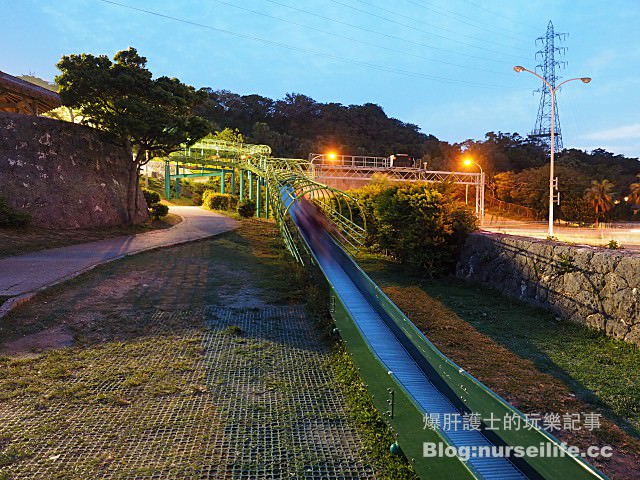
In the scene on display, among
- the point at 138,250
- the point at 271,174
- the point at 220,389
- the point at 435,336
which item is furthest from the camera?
the point at 271,174

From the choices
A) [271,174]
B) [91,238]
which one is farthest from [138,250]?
[271,174]

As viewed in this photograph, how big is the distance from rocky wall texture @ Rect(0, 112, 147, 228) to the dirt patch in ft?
36.8

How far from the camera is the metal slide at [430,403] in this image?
10.2ft

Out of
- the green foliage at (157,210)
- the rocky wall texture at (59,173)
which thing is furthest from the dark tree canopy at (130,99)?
the green foliage at (157,210)

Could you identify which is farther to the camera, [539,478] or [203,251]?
[203,251]

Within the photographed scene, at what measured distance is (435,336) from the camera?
764 centimetres

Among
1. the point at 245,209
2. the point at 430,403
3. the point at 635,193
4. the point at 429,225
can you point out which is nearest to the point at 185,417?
the point at 430,403

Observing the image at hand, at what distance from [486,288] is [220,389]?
Answer: 776cm

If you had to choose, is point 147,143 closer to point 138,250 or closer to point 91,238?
point 91,238

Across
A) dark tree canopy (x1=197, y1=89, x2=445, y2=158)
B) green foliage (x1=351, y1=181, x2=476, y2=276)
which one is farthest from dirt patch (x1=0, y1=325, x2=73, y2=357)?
dark tree canopy (x1=197, y1=89, x2=445, y2=158)

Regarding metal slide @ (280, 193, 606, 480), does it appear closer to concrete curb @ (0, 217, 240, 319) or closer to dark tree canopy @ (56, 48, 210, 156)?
concrete curb @ (0, 217, 240, 319)

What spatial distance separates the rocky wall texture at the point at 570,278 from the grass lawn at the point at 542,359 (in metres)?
0.25

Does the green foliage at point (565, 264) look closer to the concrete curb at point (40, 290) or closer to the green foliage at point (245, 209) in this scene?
the concrete curb at point (40, 290)

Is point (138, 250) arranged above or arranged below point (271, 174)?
below
